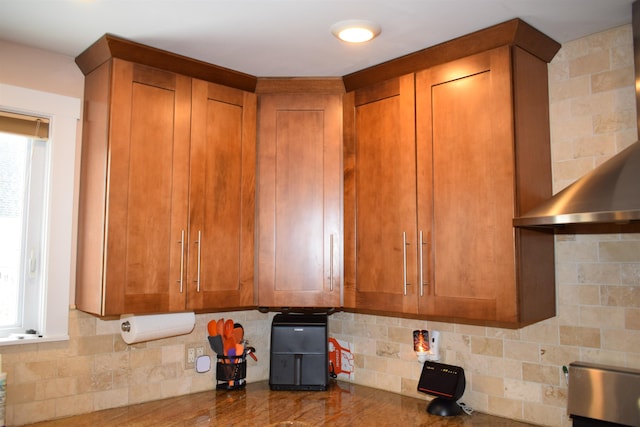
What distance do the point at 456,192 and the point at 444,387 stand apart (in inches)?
33.2

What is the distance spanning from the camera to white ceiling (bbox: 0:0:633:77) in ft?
5.68

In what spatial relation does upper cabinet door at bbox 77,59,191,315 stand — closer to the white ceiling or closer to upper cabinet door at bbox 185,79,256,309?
upper cabinet door at bbox 185,79,256,309

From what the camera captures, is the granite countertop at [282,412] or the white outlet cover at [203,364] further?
the white outlet cover at [203,364]

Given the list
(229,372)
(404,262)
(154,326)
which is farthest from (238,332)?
(404,262)

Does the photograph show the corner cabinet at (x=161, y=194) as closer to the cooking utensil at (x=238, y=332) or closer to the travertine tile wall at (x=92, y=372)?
the travertine tile wall at (x=92, y=372)

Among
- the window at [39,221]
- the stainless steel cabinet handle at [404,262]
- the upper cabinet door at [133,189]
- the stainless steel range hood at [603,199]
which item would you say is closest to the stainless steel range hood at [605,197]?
the stainless steel range hood at [603,199]

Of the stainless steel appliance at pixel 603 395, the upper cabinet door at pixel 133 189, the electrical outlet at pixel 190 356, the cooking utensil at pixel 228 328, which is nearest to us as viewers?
the stainless steel appliance at pixel 603 395

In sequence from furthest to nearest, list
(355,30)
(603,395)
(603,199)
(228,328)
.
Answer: (228,328), (355,30), (603,395), (603,199)

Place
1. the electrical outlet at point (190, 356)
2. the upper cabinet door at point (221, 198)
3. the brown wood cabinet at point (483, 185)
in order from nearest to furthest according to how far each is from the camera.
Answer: the brown wood cabinet at point (483, 185)
the upper cabinet door at point (221, 198)
the electrical outlet at point (190, 356)

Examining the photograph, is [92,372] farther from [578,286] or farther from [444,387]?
[578,286]

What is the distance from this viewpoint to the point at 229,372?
8.33 feet

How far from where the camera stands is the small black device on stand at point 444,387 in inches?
83.7

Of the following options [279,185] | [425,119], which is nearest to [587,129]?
[425,119]

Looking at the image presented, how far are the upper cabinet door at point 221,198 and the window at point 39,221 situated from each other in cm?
52
